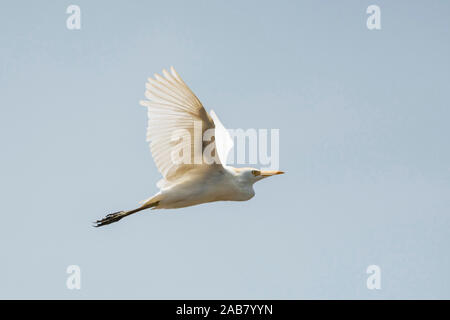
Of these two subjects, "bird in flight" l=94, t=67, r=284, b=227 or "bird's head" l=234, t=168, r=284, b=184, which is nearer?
"bird in flight" l=94, t=67, r=284, b=227

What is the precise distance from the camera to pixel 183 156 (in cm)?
1346

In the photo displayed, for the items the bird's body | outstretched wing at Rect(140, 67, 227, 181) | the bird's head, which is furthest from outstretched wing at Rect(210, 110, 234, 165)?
outstretched wing at Rect(140, 67, 227, 181)

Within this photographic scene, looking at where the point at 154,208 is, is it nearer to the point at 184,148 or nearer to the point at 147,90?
the point at 184,148

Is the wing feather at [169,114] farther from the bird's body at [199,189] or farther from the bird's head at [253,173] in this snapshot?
the bird's head at [253,173]

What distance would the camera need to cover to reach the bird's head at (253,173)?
46.5ft

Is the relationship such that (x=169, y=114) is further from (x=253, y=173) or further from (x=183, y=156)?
(x=253, y=173)

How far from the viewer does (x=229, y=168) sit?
46.3 ft

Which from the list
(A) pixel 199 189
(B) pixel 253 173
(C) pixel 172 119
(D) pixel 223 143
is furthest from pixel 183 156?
(D) pixel 223 143

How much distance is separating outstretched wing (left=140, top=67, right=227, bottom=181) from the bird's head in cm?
81

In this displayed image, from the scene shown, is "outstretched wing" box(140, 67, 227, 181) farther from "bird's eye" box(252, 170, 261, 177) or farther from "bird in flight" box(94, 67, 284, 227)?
"bird's eye" box(252, 170, 261, 177)

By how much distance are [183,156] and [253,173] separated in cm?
152

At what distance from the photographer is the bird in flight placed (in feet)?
41.8

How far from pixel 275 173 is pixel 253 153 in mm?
681

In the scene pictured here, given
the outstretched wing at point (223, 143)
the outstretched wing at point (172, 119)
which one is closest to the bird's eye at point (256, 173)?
the outstretched wing at point (223, 143)
